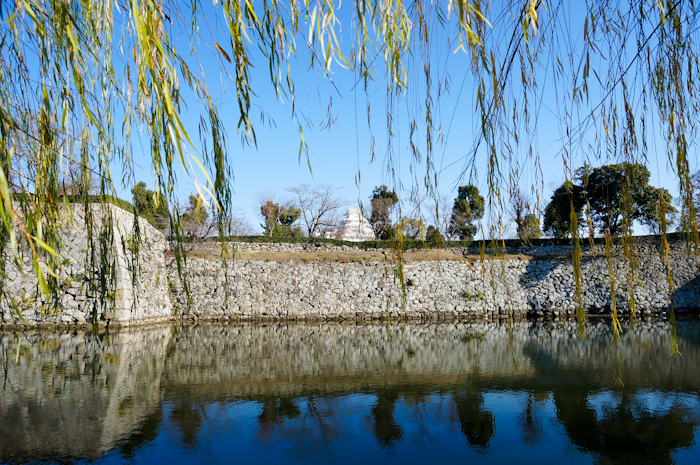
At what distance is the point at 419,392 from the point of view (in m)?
4.42

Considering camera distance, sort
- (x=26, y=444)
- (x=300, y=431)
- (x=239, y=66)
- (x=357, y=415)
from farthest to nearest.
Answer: (x=357, y=415), (x=300, y=431), (x=26, y=444), (x=239, y=66)

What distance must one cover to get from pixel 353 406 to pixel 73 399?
268 centimetres

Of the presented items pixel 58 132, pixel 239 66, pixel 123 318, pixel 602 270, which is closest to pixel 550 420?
pixel 239 66

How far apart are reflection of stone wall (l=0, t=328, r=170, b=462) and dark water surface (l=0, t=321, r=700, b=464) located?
18 mm

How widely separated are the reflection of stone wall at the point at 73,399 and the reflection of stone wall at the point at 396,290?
22.2 feet

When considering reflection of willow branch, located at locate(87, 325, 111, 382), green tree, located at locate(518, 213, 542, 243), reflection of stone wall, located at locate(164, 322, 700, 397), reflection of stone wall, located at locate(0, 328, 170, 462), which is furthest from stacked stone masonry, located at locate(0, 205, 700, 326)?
green tree, located at locate(518, 213, 542, 243)

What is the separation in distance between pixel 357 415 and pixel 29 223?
9.98 ft

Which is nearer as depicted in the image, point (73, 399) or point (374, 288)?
point (73, 399)

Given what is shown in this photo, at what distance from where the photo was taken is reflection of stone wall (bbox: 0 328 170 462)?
10.1ft

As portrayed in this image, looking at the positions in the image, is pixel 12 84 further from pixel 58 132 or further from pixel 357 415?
pixel 357 415

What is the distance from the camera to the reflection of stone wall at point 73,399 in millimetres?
3090

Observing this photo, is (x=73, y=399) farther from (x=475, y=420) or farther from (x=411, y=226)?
(x=411, y=226)

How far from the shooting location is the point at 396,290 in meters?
13.9

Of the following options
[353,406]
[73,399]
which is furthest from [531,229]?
[73,399]
